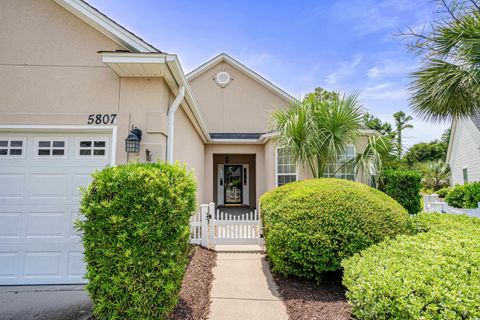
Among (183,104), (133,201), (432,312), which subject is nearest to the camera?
(432,312)

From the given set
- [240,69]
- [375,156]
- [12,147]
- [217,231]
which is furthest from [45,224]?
[240,69]

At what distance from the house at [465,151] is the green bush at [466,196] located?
402cm

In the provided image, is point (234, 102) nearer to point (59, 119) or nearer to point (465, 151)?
point (59, 119)

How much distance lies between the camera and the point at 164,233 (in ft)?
9.80

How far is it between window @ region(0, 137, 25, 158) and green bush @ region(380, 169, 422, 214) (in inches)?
390

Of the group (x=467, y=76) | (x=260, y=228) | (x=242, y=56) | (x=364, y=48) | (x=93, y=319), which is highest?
(x=242, y=56)

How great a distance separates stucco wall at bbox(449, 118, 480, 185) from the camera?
13500 millimetres

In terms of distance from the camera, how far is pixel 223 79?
41.3ft

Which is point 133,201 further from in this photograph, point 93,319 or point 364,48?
point 364,48

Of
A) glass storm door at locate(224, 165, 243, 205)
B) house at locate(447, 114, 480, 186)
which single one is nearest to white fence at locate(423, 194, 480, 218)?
house at locate(447, 114, 480, 186)

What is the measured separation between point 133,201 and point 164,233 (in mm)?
557

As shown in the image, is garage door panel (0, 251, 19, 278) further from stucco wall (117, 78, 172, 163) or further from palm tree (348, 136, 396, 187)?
palm tree (348, 136, 396, 187)

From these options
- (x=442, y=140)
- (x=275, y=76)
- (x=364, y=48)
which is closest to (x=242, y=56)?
(x=275, y=76)

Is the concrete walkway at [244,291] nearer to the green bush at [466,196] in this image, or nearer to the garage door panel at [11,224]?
the garage door panel at [11,224]
